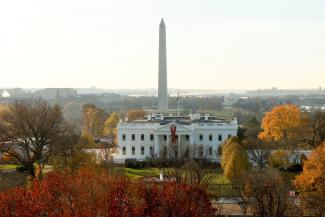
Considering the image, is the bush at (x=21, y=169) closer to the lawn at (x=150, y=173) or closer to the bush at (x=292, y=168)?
the lawn at (x=150, y=173)

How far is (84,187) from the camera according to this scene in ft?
99.5

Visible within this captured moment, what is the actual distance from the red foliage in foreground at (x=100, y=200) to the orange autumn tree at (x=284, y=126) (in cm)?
3300

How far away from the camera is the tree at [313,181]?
38400mm

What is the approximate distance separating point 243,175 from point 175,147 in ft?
87.7

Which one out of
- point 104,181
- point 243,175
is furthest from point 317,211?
point 104,181

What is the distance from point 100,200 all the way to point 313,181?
1889 cm

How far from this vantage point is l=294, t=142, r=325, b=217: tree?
38400 mm

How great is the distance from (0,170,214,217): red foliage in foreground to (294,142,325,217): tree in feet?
29.8

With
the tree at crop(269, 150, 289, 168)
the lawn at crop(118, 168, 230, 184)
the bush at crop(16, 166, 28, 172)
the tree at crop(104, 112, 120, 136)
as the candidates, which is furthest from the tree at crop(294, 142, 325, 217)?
the tree at crop(104, 112, 120, 136)

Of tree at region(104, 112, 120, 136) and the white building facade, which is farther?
tree at region(104, 112, 120, 136)

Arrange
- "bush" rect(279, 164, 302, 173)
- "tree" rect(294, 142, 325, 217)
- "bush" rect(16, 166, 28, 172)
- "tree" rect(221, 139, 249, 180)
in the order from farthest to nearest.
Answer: "bush" rect(279, 164, 302, 173)
"bush" rect(16, 166, 28, 172)
"tree" rect(221, 139, 249, 180)
"tree" rect(294, 142, 325, 217)

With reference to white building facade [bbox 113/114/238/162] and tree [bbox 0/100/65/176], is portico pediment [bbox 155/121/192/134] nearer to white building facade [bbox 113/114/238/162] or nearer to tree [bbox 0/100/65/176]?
white building facade [bbox 113/114/238/162]

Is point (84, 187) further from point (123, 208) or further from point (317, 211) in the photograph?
point (317, 211)

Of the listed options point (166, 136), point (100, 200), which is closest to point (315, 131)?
point (166, 136)
